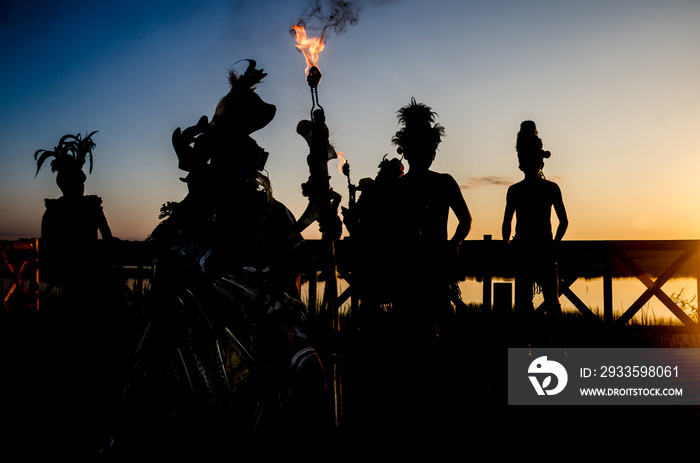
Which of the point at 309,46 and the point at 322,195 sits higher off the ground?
the point at 309,46

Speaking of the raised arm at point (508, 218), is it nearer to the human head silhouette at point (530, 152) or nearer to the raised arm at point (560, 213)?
the human head silhouette at point (530, 152)

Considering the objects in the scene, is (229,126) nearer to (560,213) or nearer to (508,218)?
(508,218)

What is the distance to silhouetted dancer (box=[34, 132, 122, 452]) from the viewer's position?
498 centimetres

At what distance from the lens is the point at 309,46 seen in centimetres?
334

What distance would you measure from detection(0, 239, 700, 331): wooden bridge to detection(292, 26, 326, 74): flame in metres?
1.45

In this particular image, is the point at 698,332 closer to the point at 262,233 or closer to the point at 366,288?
the point at 366,288

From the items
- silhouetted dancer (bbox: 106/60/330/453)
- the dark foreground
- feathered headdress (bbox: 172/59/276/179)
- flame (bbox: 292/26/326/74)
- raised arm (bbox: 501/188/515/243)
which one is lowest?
the dark foreground

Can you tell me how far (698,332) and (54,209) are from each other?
8628mm

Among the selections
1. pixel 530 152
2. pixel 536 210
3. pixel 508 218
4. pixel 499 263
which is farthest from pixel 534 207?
pixel 499 263

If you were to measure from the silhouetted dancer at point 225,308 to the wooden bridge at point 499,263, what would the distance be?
528 mm

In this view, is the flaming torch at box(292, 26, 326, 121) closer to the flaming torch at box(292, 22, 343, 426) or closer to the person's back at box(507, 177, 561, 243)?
the flaming torch at box(292, 22, 343, 426)

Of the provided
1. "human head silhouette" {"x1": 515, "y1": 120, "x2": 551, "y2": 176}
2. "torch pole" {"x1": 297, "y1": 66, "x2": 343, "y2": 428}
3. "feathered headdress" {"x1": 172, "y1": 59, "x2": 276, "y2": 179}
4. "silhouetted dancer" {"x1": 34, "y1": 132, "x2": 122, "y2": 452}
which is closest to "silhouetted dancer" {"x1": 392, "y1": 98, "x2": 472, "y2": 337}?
"torch pole" {"x1": 297, "y1": 66, "x2": 343, "y2": 428}

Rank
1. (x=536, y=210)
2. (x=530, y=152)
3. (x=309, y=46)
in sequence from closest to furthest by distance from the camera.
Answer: (x=309, y=46) < (x=536, y=210) < (x=530, y=152)

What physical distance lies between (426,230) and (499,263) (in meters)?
0.65
